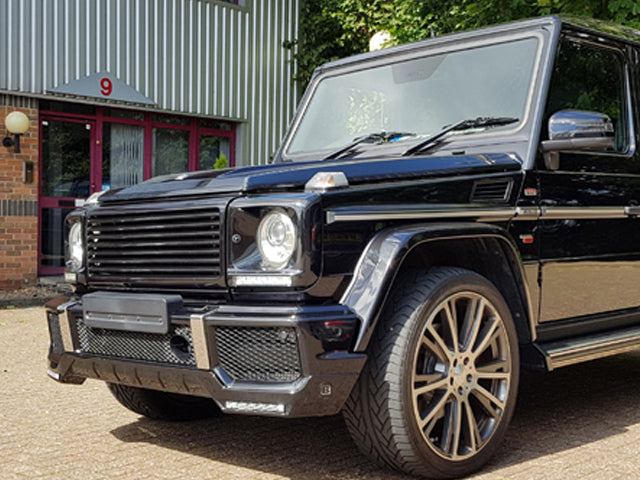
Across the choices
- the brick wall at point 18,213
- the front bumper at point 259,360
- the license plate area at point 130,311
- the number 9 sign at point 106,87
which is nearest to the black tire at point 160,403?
the license plate area at point 130,311

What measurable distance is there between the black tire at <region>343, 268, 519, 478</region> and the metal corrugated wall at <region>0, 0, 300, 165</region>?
952 cm

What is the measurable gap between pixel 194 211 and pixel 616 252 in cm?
240

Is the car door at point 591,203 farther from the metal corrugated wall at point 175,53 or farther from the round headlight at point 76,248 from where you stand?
the metal corrugated wall at point 175,53

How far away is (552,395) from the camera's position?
17.2 ft

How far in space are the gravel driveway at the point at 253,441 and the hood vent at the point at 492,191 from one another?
1207mm

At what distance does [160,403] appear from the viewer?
437cm

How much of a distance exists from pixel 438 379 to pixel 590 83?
208 cm

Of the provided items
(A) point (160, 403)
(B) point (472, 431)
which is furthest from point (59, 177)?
(B) point (472, 431)

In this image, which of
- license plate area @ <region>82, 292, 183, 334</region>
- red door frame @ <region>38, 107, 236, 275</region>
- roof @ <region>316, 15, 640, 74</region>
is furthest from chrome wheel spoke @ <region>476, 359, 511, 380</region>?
red door frame @ <region>38, 107, 236, 275</region>

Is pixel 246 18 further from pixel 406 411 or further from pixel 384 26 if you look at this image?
pixel 406 411

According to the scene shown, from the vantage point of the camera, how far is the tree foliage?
880cm

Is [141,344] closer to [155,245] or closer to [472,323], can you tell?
[155,245]

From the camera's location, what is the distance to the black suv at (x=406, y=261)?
3.09m

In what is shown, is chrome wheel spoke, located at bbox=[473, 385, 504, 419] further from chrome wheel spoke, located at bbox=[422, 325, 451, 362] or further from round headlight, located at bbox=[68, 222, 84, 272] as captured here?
round headlight, located at bbox=[68, 222, 84, 272]
